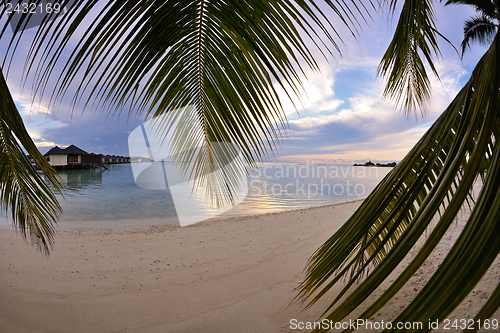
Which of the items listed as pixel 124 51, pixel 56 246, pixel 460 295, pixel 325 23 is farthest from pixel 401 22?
pixel 56 246

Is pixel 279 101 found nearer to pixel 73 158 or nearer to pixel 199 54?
pixel 199 54

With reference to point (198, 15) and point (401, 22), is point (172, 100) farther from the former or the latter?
point (401, 22)

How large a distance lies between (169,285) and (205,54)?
3.78 meters

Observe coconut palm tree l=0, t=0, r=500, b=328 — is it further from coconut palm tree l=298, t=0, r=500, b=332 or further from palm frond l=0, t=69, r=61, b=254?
palm frond l=0, t=69, r=61, b=254

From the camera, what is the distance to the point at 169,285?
3943 millimetres

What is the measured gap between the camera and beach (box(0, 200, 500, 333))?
3.06m

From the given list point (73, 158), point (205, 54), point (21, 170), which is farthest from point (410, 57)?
point (73, 158)

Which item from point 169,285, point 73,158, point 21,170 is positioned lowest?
point 169,285

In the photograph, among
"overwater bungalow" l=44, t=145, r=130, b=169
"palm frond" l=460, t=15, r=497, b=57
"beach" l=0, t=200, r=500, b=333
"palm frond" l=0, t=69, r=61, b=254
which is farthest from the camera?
"overwater bungalow" l=44, t=145, r=130, b=169

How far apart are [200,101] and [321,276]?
1.24m

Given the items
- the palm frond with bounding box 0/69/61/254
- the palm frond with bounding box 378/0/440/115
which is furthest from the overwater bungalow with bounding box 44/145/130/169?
the palm frond with bounding box 378/0/440/115

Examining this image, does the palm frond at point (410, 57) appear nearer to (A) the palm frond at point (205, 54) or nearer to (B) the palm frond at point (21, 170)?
(A) the palm frond at point (205, 54)

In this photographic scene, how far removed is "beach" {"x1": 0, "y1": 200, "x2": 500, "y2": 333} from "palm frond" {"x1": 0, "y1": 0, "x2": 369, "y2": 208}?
2.66m

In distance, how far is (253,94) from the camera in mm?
1146
